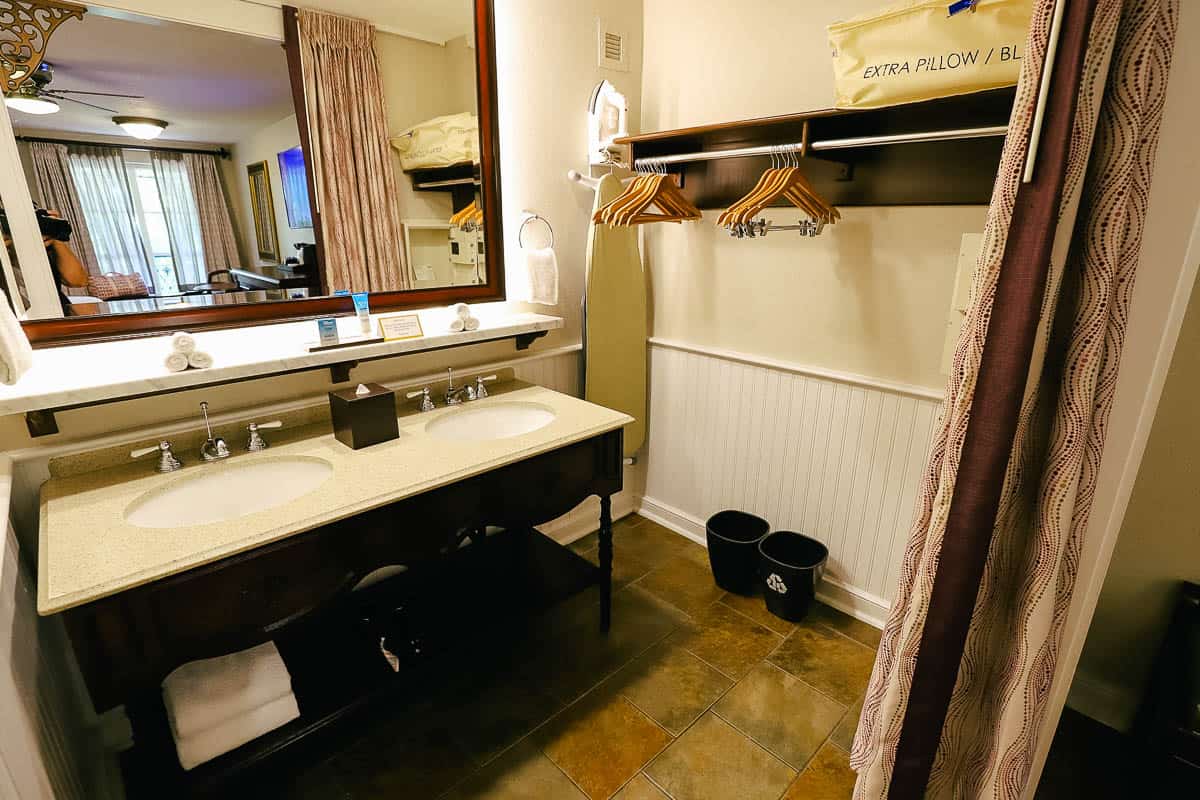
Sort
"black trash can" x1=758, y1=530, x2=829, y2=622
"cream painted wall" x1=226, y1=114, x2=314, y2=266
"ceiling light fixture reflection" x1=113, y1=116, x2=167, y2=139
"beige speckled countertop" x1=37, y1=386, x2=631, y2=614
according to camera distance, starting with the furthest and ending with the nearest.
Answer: "black trash can" x1=758, y1=530, x2=829, y2=622
"cream painted wall" x1=226, y1=114, x2=314, y2=266
"ceiling light fixture reflection" x1=113, y1=116, x2=167, y2=139
"beige speckled countertop" x1=37, y1=386, x2=631, y2=614

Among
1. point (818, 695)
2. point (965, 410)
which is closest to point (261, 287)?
point (965, 410)

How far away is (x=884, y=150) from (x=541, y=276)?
3.70 ft

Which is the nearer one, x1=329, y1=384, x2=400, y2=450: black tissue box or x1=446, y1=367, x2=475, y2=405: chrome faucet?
x1=329, y1=384, x2=400, y2=450: black tissue box

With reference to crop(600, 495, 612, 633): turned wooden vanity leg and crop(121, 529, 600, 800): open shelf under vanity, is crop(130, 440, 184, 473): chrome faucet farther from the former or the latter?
crop(600, 495, 612, 633): turned wooden vanity leg

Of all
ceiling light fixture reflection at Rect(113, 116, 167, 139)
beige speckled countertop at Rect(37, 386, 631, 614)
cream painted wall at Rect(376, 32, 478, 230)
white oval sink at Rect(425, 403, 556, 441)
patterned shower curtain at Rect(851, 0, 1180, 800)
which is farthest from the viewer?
white oval sink at Rect(425, 403, 556, 441)

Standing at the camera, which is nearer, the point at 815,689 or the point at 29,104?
the point at 29,104

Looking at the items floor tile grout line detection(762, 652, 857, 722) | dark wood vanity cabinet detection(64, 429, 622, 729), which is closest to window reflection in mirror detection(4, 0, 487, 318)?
dark wood vanity cabinet detection(64, 429, 622, 729)

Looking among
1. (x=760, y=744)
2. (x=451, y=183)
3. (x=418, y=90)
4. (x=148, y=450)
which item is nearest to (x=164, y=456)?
(x=148, y=450)

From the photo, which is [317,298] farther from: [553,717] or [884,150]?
[884,150]

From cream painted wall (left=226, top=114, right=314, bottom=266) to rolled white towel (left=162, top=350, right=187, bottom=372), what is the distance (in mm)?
306

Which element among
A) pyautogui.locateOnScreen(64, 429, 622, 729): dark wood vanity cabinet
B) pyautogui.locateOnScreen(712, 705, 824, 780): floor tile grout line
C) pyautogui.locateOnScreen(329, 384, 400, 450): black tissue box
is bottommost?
pyautogui.locateOnScreen(712, 705, 824, 780): floor tile grout line

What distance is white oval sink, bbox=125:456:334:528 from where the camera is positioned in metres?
1.33

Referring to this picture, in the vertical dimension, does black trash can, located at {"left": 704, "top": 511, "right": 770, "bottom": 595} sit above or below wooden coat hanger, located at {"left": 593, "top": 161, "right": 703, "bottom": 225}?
below

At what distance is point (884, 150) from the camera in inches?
65.7
